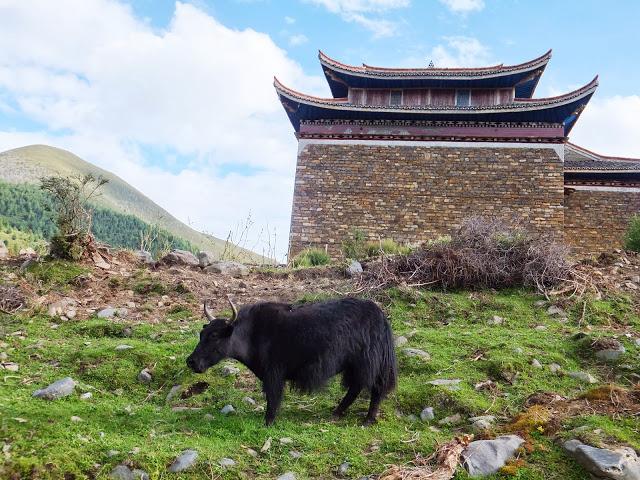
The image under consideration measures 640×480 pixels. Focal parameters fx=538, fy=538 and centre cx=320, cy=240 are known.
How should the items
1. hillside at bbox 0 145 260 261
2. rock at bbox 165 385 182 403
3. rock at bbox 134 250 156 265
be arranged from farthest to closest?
hillside at bbox 0 145 260 261
rock at bbox 134 250 156 265
rock at bbox 165 385 182 403

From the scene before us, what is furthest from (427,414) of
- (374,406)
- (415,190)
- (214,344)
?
(415,190)

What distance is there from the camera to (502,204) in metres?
16.0

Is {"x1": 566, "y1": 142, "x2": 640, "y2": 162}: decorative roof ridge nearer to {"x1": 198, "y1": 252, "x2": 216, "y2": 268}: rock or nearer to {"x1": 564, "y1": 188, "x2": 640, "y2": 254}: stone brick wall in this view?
{"x1": 564, "y1": 188, "x2": 640, "y2": 254}: stone brick wall

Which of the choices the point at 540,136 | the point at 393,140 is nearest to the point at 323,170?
the point at 393,140

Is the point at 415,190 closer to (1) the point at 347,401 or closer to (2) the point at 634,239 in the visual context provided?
(2) the point at 634,239

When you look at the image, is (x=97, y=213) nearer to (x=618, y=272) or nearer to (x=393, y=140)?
(x=393, y=140)

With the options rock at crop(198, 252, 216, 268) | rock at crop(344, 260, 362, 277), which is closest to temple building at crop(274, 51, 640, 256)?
rock at crop(198, 252, 216, 268)

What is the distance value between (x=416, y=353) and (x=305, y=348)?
1614 millimetres

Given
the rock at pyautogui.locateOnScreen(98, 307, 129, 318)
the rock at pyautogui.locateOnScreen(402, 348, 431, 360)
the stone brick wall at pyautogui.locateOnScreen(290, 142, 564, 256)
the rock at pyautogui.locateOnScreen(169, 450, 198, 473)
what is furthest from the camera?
the stone brick wall at pyautogui.locateOnScreen(290, 142, 564, 256)

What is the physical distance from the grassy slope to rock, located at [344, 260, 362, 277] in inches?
78.6

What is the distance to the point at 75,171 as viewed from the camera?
7075cm

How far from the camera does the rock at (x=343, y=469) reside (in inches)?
130

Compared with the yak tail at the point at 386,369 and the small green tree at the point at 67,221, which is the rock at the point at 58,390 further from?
the small green tree at the point at 67,221

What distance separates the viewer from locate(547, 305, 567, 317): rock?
688 cm
